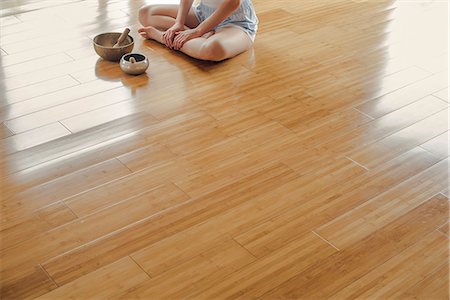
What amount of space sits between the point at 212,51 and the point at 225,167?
0.83m

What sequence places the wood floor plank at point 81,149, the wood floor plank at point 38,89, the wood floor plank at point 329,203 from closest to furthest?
1. the wood floor plank at point 329,203
2. the wood floor plank at point 81,149
3. the wood floor plank at point 38,89

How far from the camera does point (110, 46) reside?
9.85 feet

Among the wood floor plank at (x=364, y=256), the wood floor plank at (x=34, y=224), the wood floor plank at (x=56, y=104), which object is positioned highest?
the wood floor plank at (x=56, y=104)

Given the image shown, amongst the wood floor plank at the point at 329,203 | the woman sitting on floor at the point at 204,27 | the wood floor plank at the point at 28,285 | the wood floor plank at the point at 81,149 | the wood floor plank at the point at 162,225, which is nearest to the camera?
the wood floor plank at the point at 28,285

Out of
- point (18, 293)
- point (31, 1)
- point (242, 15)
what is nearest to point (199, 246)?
point (18, 293)

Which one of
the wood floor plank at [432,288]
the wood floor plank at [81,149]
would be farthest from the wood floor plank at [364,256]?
the wood floor plank at [81,149]

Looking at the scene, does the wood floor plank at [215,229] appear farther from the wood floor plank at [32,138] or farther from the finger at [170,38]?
the finger at [170,38]

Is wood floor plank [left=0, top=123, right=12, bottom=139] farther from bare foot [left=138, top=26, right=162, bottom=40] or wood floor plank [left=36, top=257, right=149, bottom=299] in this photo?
bare foot [left=138, top=26, right=162, bottom=40]

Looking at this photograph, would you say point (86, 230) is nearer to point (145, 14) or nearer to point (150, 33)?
point (150, 33)

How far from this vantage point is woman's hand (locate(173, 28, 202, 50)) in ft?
9.99

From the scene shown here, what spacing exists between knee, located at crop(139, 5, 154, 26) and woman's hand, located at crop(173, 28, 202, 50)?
274 mm

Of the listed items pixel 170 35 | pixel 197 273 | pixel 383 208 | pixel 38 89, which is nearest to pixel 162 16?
pixel 170 35

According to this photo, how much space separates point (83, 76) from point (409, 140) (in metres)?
1.37

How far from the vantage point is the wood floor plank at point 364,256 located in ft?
5.94
